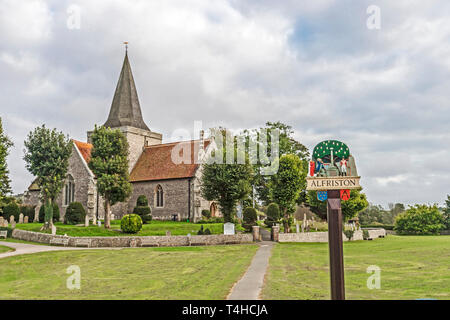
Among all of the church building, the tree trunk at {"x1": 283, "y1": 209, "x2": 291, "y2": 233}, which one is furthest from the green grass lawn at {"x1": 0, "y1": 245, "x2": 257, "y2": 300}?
the church building

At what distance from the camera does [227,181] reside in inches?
1239

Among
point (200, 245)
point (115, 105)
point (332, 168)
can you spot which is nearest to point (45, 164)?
point (200, 245)

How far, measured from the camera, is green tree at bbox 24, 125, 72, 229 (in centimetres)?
2897

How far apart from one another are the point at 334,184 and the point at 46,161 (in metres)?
26.5

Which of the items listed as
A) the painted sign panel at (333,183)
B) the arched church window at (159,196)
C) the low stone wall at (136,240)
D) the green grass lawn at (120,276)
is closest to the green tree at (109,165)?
the low stone wall at (136,240)

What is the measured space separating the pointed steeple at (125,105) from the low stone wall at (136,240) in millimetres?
23016

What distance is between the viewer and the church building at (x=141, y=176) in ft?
136

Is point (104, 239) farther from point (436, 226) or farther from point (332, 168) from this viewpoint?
point (436, 226)

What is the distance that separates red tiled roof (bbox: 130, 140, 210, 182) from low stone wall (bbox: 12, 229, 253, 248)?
15.0 meters

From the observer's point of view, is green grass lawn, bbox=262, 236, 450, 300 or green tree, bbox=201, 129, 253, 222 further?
green tree, bbox=201, 129, 253, 222

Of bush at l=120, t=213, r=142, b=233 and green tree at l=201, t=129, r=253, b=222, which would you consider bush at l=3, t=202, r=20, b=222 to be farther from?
green tree at l=201, t=129, r=253, b=222

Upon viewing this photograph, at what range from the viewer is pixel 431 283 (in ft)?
36.9
